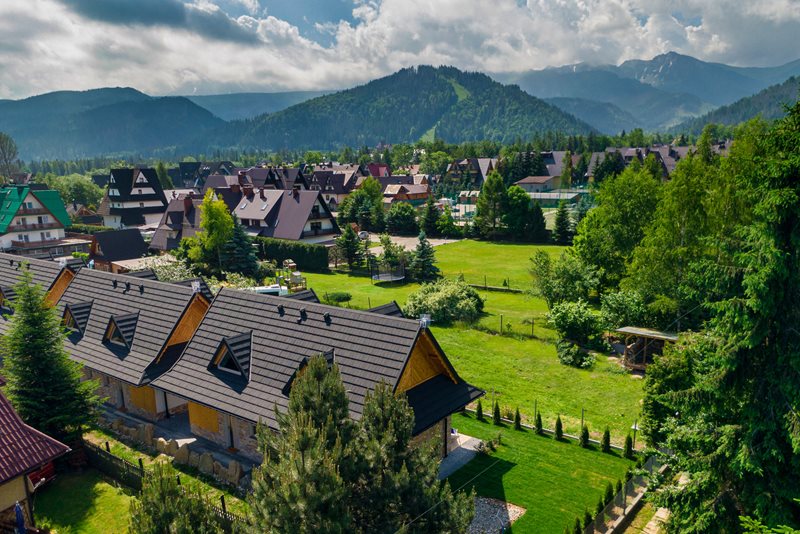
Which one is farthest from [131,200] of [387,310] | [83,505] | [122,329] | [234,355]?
[387,310]

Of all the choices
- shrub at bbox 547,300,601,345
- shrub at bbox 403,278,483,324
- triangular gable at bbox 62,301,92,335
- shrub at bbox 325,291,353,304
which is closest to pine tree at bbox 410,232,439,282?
shrub at bbox 325,291,353,304

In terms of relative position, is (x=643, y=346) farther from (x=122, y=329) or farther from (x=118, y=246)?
(x=118, y=246)

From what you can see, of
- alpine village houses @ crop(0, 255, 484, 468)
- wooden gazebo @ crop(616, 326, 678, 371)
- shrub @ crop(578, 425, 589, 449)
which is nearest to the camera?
alpine village houses @ crop(0, 255, 484, 468)

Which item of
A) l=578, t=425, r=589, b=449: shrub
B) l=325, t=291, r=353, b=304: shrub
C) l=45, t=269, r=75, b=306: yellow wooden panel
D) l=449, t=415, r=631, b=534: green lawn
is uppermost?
l=45, t=269, r=75, b=306: yellow wooden panel

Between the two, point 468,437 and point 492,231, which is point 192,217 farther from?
point 468,437

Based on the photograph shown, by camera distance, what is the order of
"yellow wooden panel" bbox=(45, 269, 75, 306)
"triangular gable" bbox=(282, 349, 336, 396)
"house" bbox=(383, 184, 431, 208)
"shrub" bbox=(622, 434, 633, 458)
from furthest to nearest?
"house" bbox=(383, 184, 431, 208) < "yellow wooden panel" bbox=(45, 269, 75, 306) < "shrub" bbox=(622, 434, 633, 458) < "triangular gable" bbox=(282, 349, 336, 396)

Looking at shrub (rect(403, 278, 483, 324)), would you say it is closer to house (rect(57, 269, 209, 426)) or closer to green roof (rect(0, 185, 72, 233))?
house (rect(57, 269, 209, 426))
